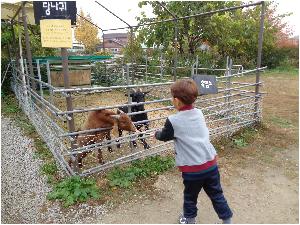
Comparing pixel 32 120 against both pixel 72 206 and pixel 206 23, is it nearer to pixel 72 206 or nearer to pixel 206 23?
pixel 72 206

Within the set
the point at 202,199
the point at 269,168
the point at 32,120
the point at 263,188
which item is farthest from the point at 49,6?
the point at 32,120

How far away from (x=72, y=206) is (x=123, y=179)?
2.53 feet

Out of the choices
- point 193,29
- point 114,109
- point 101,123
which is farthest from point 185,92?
point 193,29

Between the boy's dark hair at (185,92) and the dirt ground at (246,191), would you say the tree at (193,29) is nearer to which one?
the dirt ground at (246,191)

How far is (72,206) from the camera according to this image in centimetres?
332

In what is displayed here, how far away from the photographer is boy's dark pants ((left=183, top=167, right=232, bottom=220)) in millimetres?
2600

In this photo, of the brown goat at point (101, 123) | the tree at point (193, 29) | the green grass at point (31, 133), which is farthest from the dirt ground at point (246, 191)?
the tree at point (193, 29)

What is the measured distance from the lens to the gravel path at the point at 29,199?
314cm

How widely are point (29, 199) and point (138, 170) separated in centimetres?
140

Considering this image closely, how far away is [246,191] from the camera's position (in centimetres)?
367

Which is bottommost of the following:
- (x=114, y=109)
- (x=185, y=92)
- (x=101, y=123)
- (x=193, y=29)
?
(x=114, y=109)

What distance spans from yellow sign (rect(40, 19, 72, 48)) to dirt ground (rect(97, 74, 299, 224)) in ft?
6.41

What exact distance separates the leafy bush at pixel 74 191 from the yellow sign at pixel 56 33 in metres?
1.64

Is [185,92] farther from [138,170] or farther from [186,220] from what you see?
[138,170]
